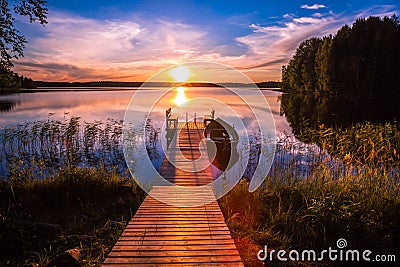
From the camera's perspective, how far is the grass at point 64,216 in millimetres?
5072

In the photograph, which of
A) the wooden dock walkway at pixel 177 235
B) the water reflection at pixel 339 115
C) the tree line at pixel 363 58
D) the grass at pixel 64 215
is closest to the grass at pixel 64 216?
the grass at pixel 64 215

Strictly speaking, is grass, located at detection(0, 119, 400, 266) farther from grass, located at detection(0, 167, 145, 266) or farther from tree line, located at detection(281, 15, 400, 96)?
tree line, located at detection(281, 15, 400, 96)

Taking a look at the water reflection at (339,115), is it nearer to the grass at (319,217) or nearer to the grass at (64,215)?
the grass at (319,217)

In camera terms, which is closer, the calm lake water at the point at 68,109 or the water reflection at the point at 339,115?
the water reflection at the point at 339,115

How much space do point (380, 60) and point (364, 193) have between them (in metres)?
47.2

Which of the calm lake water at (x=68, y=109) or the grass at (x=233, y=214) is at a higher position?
the calm lake water at (x=68, y=109)

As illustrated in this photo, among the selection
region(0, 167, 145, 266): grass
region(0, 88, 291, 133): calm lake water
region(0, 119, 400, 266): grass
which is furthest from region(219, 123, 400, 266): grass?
region(0, 88, 291, 133): calm lake water

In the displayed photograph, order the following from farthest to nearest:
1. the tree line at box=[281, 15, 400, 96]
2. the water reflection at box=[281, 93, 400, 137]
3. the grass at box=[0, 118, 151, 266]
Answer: the tree line at box=[281, 15, 400, 96]
the water reflection at box=[281, 93, 400, 137]
the grass at box=[0, 118, 151, 266]

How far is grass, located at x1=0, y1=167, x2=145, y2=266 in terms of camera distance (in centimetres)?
507

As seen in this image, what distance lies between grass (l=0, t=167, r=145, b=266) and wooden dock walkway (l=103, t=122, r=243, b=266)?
64 centimetres

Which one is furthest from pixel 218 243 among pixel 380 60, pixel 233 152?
pixel 380 60

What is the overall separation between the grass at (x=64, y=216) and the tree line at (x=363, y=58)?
4875 centimetres

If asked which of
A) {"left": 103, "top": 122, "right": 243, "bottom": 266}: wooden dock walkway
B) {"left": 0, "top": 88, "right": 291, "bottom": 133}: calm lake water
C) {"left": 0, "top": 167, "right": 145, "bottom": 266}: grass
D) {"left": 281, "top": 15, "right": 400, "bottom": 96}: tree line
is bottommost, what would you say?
{"left": 0, "top": 167, "right": 145, "bottom": 266}: grass

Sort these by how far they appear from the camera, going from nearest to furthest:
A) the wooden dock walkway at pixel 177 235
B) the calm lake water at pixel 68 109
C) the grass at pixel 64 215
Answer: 1. the wooden dock walkway at pixel 177 235
2. the grass at pixel 64 215
3. the calm lake water at pixel 68 109
